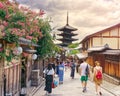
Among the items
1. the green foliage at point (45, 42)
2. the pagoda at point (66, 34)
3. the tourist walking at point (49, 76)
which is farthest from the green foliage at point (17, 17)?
the pagoda at point (66, 34)

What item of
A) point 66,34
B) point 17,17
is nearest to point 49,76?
point 17,17

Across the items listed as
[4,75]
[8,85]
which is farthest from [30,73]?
[4,75]

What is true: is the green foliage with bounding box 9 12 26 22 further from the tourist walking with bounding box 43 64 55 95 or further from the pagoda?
the pagoda

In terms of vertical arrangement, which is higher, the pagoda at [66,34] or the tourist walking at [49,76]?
the pagoda at [66,34]

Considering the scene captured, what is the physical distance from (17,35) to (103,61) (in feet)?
75.6

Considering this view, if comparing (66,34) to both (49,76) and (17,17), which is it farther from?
(17,17)

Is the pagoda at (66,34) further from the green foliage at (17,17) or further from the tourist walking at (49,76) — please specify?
the green foliage at (17,17)

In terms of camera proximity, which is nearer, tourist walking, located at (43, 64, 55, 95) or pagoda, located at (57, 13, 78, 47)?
tourist walking, located at (43, 64, 55, 95)

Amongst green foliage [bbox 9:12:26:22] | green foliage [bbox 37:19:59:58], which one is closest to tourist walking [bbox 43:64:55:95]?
green foliage [bbox 37:19:59:58]

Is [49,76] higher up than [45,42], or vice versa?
[45,42]

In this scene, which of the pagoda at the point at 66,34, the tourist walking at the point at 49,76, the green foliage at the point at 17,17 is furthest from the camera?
the pagoda at the point at 66,34

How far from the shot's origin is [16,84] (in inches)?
650

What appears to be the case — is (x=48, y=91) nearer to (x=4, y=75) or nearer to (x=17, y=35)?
(x=4, y=75)

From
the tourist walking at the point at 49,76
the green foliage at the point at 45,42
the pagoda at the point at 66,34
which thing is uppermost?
the pagoda at the point at 66,34
